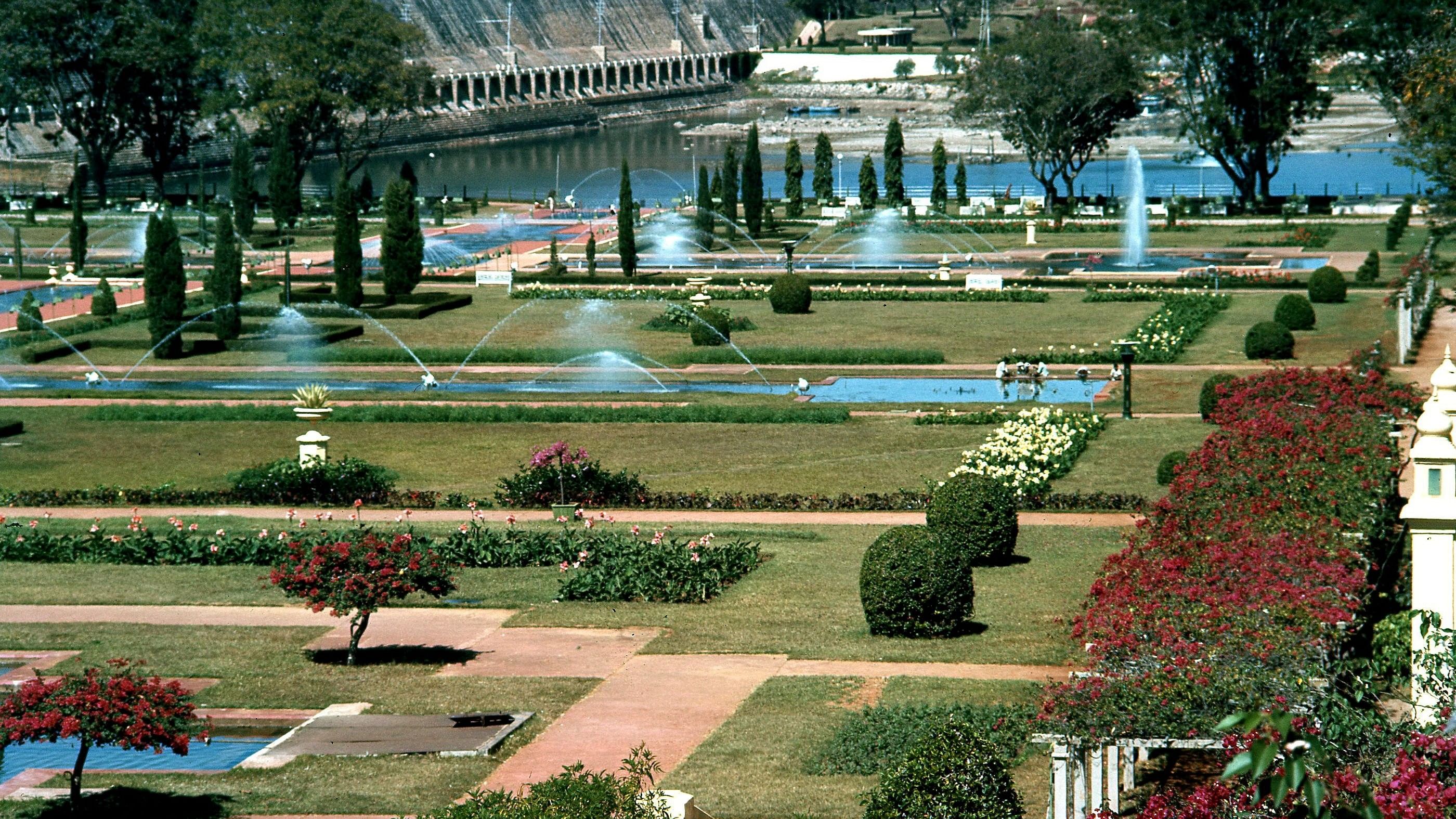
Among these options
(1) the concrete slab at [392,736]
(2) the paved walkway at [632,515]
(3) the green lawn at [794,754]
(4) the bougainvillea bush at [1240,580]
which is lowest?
(2) the paved walkway at [632,515]

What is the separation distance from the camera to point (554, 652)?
2000 centimetres

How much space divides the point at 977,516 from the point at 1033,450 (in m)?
6.42

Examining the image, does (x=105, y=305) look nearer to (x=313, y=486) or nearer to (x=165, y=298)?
(x=165, y=298)

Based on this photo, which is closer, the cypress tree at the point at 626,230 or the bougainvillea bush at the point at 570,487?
the bougainvillea bush at the point at 570,487

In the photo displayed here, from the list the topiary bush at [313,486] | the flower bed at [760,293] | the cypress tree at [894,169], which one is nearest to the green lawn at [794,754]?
the topiary bush at [313,486]

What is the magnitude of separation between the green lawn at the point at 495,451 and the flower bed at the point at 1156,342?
8054 millimetres

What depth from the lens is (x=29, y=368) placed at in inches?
1740

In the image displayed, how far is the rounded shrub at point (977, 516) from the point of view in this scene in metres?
23.1

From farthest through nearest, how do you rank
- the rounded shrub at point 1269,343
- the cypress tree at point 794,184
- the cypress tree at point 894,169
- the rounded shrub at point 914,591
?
the cypress tree at point 894,169, the cypress tree at point 794,184, the rounded shrub at point 1269,343, the rounded shrub at point 914,591

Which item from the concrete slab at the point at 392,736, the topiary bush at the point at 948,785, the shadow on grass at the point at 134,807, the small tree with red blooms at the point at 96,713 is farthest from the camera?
the concrete slab at the point at 392,736

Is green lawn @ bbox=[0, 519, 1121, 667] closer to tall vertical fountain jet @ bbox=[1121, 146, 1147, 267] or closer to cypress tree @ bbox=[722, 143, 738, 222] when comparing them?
tall vertical fountain jet @ bbox=[1121, 146, 1147, 267]

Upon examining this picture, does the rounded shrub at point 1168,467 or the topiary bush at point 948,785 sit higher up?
the topiary bush at point 948,785

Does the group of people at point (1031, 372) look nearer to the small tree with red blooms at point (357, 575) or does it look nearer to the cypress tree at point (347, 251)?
the cypress tree at point (347, 251)

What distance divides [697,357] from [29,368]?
15246 millimetres
